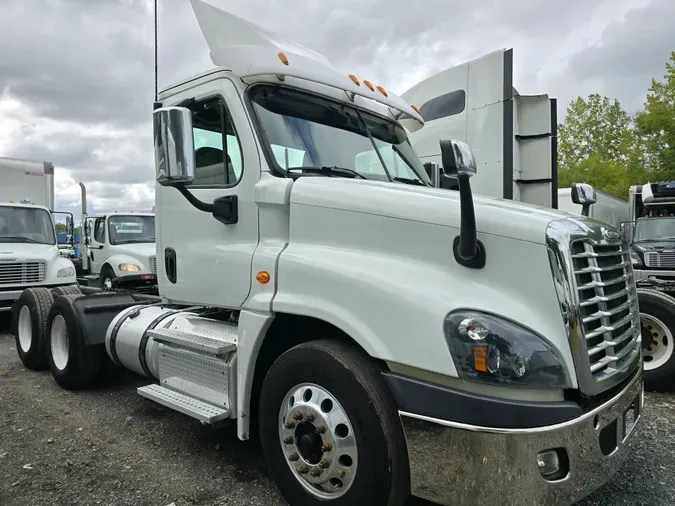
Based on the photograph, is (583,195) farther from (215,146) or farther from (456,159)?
(215,146)

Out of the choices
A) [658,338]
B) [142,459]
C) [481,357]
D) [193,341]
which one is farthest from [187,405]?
[658,338]

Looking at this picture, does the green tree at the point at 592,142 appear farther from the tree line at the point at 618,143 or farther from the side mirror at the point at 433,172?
the side mirror at the point at 433,172

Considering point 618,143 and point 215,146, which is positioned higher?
point 618,143

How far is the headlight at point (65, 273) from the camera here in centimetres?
941

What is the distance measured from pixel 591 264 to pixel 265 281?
1.75 metres

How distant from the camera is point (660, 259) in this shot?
7.41 metres

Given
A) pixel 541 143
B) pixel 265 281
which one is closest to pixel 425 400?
pixel 265 281

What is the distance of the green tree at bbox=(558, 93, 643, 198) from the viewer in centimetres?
2925

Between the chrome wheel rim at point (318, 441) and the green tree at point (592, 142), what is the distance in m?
29.7

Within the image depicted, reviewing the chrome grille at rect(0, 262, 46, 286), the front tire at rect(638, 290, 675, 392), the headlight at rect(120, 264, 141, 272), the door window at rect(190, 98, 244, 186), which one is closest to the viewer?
the door window at rect(190, 98, 244, 186)

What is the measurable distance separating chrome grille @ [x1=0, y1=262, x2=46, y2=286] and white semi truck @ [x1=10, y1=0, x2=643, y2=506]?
247 inches

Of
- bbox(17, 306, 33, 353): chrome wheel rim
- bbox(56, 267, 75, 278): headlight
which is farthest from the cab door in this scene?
bbox(56, 267, 75, 278): headlight

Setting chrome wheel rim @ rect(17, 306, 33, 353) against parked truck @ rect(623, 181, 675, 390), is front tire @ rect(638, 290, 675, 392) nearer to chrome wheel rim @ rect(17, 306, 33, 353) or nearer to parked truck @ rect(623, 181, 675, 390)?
parked truck @ rect(623, 181, 675, 390)

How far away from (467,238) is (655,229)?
868cm
